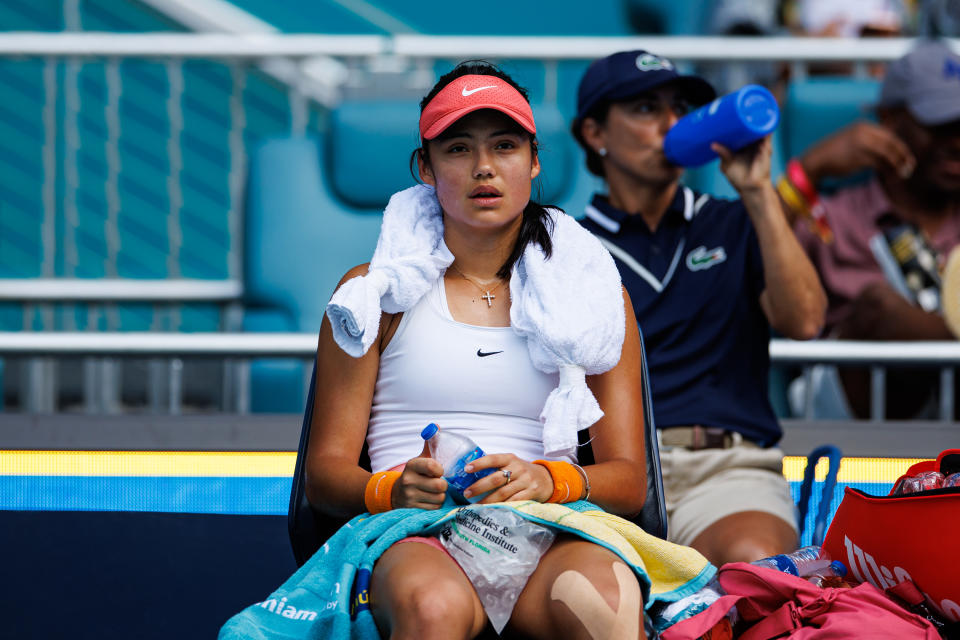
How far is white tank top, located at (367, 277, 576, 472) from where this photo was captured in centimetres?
204

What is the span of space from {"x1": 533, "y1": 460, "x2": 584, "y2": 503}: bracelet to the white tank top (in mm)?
132

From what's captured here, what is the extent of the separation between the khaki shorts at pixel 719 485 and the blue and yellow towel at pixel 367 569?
2.08 feet

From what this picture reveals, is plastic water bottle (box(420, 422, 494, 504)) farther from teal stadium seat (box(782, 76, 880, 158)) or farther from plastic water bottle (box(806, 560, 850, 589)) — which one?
teal stadium seat (box(782, 76, 880, 158))

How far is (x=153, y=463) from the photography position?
103 inches

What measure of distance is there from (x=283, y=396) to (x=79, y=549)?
131 cm

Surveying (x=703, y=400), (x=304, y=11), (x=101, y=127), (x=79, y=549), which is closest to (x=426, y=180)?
(x=703, y=400)

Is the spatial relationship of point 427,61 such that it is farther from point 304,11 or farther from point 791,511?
point 304,11

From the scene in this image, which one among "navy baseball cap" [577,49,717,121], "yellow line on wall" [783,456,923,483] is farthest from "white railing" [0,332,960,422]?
"navy baseball cap" [577,49,717,121]

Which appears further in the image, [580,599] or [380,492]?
[380,492]

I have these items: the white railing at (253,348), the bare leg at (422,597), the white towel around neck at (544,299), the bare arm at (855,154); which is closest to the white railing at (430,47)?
the bare arm at (855,154)

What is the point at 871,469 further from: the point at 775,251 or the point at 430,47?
the point at 430,47

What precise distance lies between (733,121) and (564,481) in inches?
41.3

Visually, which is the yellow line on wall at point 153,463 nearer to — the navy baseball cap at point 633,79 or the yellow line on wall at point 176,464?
the yellow line on wall at point 176,464

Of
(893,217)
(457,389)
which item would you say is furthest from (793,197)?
(457,389)
